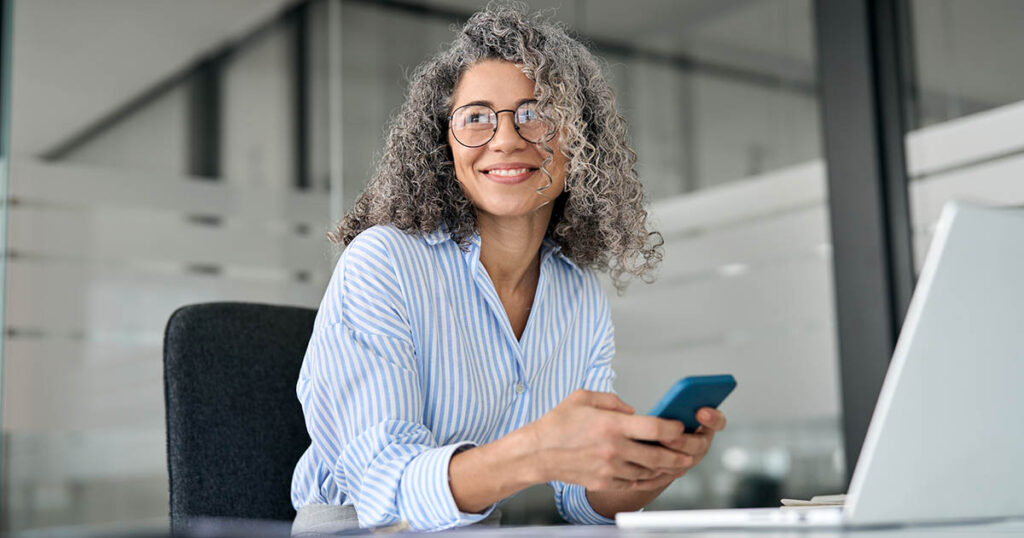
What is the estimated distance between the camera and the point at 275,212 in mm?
3670

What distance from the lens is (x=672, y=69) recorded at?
3.31 metres

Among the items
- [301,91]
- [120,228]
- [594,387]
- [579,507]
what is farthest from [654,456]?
[301,91]

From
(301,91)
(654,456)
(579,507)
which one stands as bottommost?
(579,507)

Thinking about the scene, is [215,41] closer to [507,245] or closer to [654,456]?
[507,245]

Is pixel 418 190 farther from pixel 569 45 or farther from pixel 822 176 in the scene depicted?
pixel 822 176

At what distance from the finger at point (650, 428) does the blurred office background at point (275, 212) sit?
6.26 feet

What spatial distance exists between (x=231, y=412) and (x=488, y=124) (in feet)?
1.79

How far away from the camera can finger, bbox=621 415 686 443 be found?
0.90 m

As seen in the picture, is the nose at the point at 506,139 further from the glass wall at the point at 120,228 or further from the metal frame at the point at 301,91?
the metal frame at the point at 301,91

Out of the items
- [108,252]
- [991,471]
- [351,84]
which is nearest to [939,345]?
[991,471]

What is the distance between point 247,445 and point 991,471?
986mm

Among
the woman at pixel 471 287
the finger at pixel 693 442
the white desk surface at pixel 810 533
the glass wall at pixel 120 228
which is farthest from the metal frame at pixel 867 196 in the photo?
the white desk surface at pixel 810 533

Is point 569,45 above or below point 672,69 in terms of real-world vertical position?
below

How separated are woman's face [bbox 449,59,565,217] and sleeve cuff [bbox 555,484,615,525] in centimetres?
40
